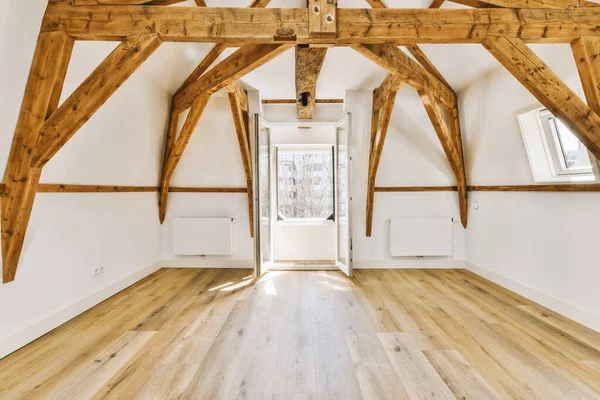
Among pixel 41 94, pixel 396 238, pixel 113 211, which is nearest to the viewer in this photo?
pixel 41 94

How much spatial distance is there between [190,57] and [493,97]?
3650 mm

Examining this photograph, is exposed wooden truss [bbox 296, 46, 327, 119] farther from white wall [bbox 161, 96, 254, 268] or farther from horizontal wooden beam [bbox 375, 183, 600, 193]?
horizontal wooden beam [bbox 375, 183, 600, 193]

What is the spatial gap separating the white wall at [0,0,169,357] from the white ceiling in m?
0.38

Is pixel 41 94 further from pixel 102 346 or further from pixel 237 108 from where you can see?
pixel 237 108

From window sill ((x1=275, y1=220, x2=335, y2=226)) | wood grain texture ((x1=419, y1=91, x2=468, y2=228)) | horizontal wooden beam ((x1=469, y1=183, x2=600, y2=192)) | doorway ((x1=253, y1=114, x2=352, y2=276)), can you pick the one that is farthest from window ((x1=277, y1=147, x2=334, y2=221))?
horizontal wooden beam ((x1=469, y1=183, x2=600, y2=192))

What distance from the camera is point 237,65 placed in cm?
299

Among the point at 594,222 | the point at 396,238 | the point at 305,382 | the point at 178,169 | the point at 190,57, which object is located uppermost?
the point at 190,57

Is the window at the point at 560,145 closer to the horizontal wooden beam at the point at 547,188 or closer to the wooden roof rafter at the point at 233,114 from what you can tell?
the horizontal wooden beam at the point at 547,188

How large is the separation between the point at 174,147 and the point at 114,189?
103cm

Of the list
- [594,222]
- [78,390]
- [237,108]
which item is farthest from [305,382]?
[237,108]

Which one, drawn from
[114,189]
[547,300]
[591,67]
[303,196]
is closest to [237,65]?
[114,189]

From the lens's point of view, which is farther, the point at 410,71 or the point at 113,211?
the point at 113,211

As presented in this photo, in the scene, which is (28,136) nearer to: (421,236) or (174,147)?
(174,147)

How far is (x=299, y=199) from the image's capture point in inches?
227
